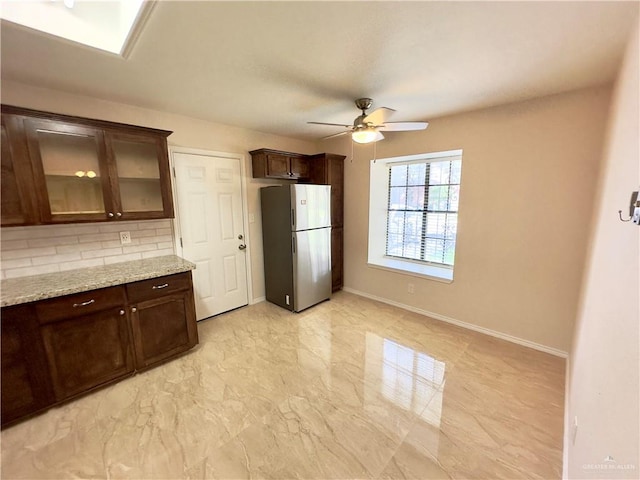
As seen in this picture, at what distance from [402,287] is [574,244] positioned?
177 cm

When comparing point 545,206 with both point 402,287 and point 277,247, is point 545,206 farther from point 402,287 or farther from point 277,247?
point 277,247

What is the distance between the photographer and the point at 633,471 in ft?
2.12

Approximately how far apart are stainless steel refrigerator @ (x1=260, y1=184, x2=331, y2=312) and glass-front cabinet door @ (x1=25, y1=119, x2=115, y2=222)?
5.57 feet

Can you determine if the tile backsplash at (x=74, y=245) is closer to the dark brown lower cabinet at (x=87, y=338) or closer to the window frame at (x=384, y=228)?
the dark brown lower cabinet at (x=87, y=338)

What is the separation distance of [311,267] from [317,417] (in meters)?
1.88

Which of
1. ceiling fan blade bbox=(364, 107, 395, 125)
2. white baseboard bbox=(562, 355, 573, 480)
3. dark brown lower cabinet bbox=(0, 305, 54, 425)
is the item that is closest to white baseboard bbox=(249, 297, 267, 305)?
dark brown lower cabinet bbox=(0, 305, 54, 425)

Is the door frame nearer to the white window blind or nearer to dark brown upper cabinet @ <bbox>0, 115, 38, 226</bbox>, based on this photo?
dark brown upper cabinet @ <bbox>0, 115, 38, 226</bbox>

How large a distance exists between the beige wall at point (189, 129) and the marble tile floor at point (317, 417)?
1.71 metres

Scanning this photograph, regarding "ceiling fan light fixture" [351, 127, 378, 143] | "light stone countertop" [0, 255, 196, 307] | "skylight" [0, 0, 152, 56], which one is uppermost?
"skylight" [0, 0, 152, 56]

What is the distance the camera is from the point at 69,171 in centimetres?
207

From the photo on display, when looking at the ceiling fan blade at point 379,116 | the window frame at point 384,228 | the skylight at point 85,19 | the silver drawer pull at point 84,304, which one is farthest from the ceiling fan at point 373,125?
the silver drawer pull at point 84,304

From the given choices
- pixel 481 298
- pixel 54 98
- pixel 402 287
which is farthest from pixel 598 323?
pixel 54 98

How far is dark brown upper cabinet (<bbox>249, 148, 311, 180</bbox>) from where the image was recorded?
10.9 feet

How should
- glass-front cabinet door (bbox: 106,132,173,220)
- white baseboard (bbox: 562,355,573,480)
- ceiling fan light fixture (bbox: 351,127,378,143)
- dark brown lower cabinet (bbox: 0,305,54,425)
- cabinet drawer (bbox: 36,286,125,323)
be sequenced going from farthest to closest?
glass-front cabinet door (bbox: 106,132,173,220)
ceiling fan light fixture (bbox: 351,127,378,143)
cabinet drawer (bbox: 36,286,125,323)
dark brown lower cabinet (bbox: 0,305,54,425)
white baseboard (bbox: 562,355,573,480)
